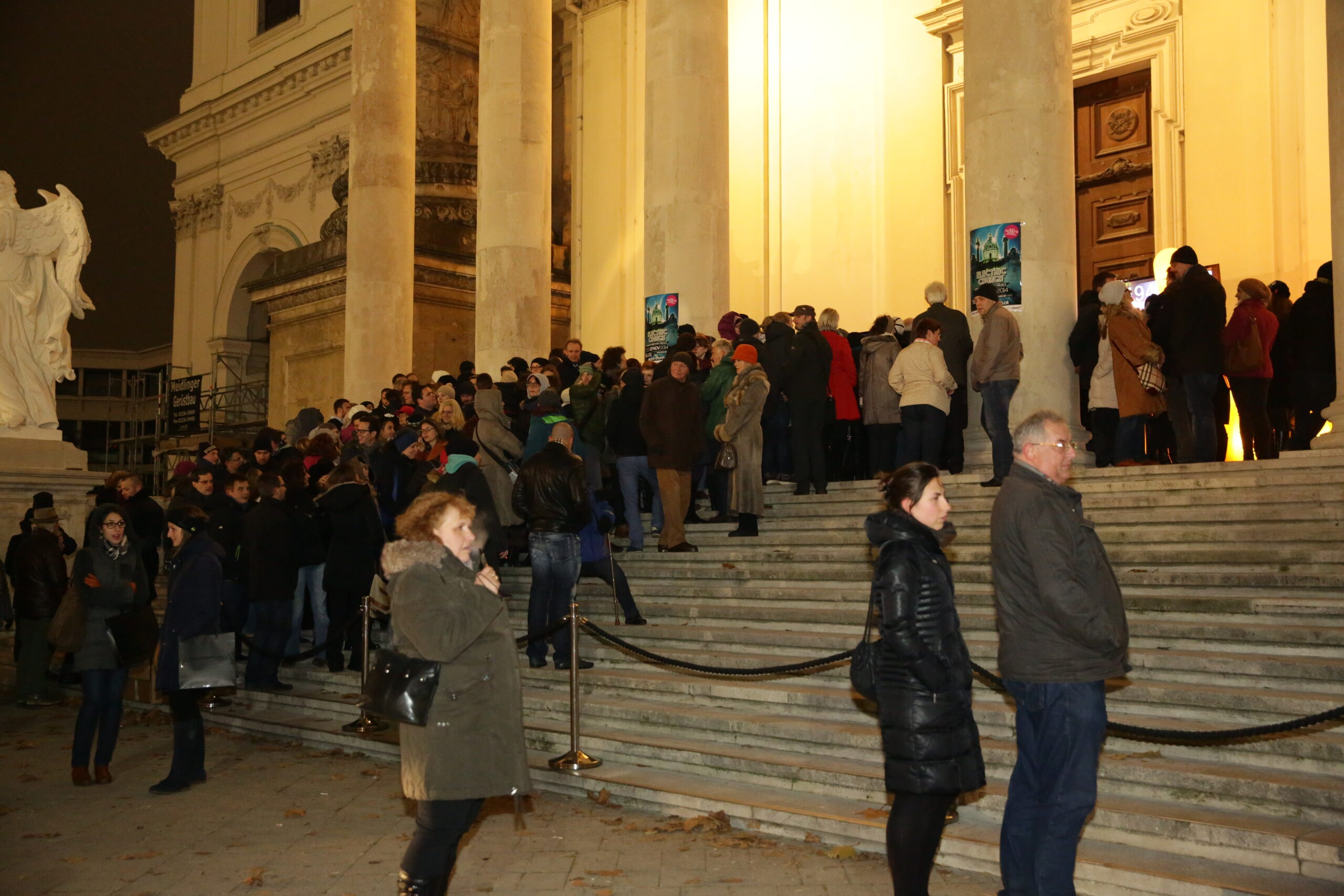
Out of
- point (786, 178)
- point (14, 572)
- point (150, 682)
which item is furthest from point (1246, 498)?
point (786, 178)

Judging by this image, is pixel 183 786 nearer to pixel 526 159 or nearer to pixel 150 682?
pixel 150 682

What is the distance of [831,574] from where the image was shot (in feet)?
31.7

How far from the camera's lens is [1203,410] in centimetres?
1026

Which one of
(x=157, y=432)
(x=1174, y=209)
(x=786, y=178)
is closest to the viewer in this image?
(x=1174, y=209)

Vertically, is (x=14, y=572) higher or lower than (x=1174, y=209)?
lower

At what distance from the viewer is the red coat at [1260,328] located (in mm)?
10320

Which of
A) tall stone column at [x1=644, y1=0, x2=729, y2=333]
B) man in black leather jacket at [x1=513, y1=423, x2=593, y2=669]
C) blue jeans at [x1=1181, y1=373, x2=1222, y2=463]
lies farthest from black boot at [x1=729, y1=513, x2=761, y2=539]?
tall stone column at [x1=644, y1=0, x2=729, y2=333]

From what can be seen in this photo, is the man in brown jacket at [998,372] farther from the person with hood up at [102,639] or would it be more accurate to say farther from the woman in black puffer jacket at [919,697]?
the person with hood up at [102,639]

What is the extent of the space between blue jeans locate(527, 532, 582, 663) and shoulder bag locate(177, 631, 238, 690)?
7.46 feet

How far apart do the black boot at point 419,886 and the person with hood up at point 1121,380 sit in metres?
7.35

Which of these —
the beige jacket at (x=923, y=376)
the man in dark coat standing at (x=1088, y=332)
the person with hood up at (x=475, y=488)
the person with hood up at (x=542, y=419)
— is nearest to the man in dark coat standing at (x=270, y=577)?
the person with hood up at (x=475, y=488)

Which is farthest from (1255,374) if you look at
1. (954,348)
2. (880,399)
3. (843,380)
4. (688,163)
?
(688,163)

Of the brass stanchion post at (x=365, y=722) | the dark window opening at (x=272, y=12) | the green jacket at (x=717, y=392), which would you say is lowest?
the brass stanchion post at (x=365, y=722)

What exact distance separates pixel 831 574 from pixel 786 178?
11.8 metres
